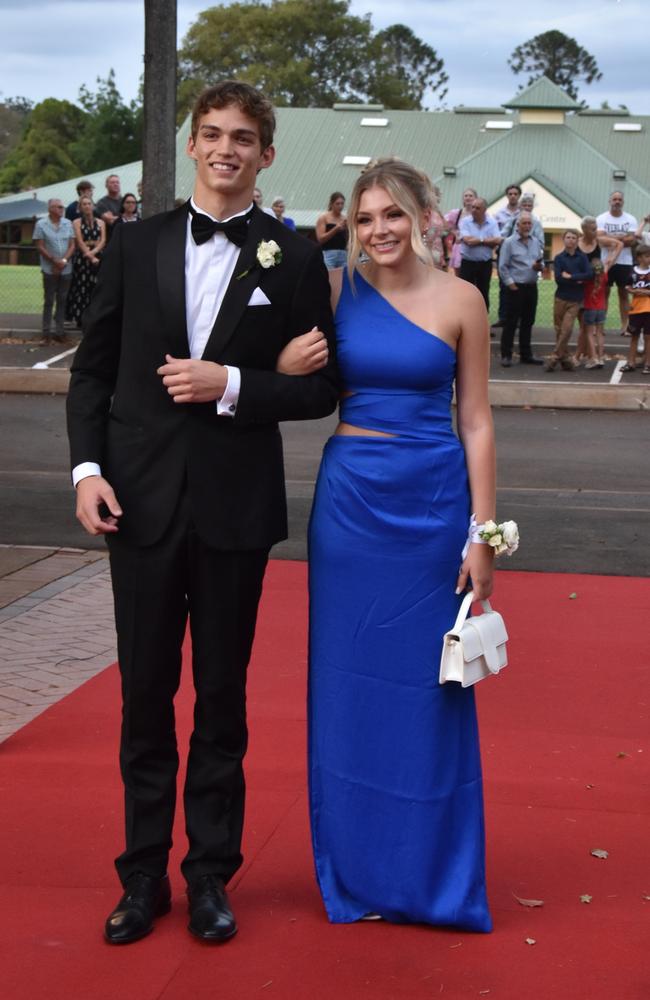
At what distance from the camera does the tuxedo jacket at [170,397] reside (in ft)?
12.2

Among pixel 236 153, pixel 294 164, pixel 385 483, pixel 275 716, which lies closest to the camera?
pixel 236 153

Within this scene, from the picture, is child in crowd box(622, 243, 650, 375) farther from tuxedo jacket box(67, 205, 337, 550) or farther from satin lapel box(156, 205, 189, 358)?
satin lapel box(156, 205, 189, 358)

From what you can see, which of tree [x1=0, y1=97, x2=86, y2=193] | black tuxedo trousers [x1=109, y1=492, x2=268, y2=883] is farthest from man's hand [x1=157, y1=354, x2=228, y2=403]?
tree [x1=0, y1=97, x2=86, y2=193]

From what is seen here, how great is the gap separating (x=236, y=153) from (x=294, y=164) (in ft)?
232

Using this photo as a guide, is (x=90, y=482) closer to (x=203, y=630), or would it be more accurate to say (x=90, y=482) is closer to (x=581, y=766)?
(x=203, y=630)

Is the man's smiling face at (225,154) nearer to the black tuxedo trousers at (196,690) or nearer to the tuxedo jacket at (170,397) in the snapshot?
the tuxedo jacket at (170,397)

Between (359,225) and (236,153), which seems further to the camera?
(359,225)

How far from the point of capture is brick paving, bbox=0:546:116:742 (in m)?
6.29

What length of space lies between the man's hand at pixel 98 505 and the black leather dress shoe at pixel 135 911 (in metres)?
0.96

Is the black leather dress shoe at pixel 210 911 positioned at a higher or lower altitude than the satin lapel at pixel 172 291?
lower

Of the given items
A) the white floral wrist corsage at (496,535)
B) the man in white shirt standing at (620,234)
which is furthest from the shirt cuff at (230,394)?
the man in white shirt standing at (620,234)

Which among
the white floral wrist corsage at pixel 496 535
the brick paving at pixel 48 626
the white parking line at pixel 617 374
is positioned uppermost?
the white floral wrist corsage at pixel 496 535

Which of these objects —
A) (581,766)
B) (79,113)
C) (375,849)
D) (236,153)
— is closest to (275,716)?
(581,766)

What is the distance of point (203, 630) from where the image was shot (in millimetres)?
3879
